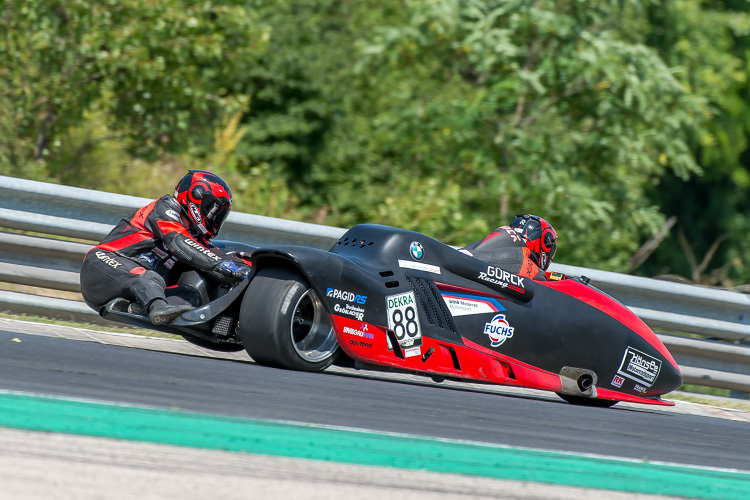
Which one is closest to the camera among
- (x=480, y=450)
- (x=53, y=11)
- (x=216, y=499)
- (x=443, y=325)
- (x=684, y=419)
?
(x=216, y=499)

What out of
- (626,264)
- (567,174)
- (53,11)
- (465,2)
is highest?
(465,2)

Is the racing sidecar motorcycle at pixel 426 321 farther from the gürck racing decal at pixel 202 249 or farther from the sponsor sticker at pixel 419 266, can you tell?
the gürck racing decal at pixel 202 249

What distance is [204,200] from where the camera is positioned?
597cm

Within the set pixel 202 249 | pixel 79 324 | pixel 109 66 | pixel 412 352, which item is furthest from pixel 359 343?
pixel 109 66

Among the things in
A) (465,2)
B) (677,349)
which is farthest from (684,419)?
(465,2)

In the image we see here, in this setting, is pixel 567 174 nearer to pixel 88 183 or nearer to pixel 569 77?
pixel 569 77

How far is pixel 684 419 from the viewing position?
5.86 meters

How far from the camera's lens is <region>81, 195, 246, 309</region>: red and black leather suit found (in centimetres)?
575

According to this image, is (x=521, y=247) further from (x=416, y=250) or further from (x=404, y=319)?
(x=404, y=319)

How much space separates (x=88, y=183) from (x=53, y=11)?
1926 millimetres

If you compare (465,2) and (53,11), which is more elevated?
(465,2)

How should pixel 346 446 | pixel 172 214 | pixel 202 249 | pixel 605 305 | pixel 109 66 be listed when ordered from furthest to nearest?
pixel 109 66 < pixel 605 305 < pixel 172 214 < pixel 202 249 < pixel 346 446

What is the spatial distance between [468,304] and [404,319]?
1.46ft

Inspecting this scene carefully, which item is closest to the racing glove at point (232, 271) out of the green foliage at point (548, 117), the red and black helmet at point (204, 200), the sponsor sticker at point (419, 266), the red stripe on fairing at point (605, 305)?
the red and black helmet at point (204, 200)
